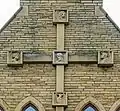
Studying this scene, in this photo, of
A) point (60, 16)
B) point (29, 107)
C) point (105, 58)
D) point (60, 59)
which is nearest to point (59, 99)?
point (29, 107)

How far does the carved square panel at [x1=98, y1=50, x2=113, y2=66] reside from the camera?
52.7 feet

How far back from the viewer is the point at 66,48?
1630 centimetres

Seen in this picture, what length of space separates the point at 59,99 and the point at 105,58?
4.42 ft

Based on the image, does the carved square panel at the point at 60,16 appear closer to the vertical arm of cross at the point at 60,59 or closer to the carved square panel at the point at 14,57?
the vertical arm of cross at the point at 60,59

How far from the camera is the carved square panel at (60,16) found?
1642cm

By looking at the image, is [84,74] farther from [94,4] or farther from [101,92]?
[94,4]

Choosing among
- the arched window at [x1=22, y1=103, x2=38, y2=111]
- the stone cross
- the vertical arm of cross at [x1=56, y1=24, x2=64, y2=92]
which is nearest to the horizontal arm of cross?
the stone cross

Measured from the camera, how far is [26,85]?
1603cm

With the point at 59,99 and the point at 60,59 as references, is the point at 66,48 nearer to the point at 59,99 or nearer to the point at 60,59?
the point at 60,59

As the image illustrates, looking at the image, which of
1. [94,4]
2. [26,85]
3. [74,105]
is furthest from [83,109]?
[94,4]

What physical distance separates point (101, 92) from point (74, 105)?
0.64m

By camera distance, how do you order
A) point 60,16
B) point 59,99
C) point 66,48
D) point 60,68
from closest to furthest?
point 59,99
point 60,68
point 66,48
point 60,16

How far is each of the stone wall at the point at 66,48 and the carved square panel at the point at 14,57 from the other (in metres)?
0.12

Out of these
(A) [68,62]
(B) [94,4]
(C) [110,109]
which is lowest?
(C) [110,109]
